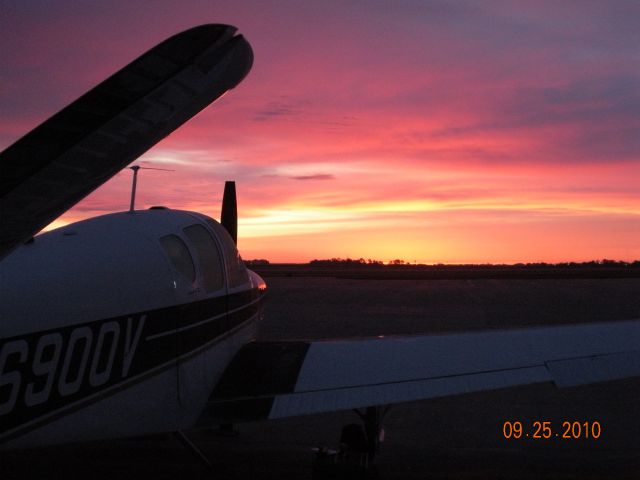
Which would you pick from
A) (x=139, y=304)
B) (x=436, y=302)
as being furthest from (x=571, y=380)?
(x=436, y=302)

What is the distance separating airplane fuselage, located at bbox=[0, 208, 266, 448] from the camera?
3.85 meters

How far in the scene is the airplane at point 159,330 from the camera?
2.15m

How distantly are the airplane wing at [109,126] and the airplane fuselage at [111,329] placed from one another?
6.06 feet

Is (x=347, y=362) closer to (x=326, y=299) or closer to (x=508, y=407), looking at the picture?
(x=508, y=407)

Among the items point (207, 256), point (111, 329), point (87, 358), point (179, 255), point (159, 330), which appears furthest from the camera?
point (207, 256)

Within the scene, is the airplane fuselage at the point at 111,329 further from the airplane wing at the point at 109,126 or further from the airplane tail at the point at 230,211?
the airplane tail at the point at 230,211

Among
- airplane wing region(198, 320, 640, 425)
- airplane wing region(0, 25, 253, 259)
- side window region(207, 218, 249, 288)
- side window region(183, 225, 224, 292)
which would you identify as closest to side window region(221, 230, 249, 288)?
side window region(207, 218, 249, 288)

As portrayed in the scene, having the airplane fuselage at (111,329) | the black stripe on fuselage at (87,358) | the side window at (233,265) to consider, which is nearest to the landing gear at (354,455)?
the airplane fuselage at (111,329)

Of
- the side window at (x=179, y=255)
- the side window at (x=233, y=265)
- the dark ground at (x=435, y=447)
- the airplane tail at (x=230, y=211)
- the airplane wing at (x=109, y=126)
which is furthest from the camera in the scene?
the airplane tail at (x=230, y=211)

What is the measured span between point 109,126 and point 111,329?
2.49 metres

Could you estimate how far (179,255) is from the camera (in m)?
5.53

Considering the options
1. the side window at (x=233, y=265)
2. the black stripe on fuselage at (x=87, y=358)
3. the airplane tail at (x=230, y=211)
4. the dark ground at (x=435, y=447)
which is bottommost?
the dark ground at (x=435, y=447)

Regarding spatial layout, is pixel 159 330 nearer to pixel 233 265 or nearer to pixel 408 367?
pixel 233 265

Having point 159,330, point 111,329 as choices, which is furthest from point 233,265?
point 111,329
